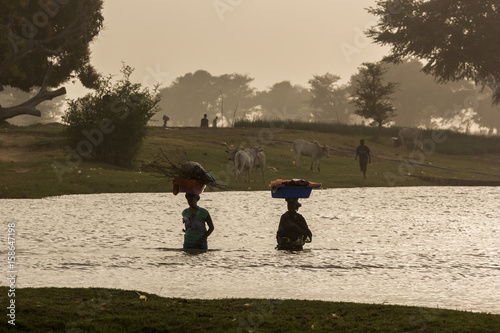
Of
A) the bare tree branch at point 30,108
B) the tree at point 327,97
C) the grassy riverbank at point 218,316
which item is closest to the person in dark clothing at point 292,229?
the grassy riverbank at point 218,316

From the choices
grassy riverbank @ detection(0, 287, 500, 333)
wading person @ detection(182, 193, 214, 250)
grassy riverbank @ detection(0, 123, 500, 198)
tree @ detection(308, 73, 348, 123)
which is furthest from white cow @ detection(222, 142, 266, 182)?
tree @ detection(308, 73, 348, 123)

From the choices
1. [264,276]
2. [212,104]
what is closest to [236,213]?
[264,276]

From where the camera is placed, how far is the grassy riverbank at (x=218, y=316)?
26.6 feet

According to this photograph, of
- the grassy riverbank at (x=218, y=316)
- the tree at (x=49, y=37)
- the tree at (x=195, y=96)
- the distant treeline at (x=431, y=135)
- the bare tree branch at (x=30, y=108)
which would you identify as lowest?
the grassy riverbank at (x=218, y=316)

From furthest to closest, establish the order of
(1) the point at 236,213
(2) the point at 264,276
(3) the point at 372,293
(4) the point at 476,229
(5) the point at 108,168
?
1. (5) the point at 108,168
2. (1) the point at 236,213
3. (4) the point at 476,229
4. (2) the point at 264,276
5. (3) the point at 372,293

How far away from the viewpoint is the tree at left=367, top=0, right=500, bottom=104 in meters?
55.3

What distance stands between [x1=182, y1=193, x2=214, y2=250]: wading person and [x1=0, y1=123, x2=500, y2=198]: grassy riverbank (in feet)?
13.2

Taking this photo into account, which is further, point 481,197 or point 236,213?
point 481,197

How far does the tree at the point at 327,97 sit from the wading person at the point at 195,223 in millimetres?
123043

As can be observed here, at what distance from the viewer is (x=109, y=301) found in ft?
30.1

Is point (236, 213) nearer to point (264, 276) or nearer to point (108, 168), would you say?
point (264, 276)

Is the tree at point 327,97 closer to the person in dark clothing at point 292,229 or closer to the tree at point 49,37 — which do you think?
the tree at point 49,37

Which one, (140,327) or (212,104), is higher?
(212,104)

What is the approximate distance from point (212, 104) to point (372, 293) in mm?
155278
